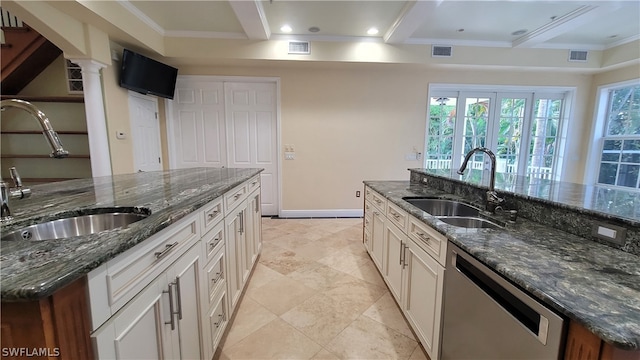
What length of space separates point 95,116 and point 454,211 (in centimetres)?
381

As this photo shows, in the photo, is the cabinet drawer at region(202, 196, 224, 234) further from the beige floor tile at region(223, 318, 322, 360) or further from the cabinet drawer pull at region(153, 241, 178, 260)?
the beige floor tile at region(223, 318, 322, 360)

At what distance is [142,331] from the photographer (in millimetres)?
890

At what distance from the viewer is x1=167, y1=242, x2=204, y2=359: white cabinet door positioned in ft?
3.65

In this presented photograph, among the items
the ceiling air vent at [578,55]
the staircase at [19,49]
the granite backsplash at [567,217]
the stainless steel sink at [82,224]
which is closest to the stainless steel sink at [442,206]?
the granite backsplash at [567,217]

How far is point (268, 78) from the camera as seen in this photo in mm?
4211

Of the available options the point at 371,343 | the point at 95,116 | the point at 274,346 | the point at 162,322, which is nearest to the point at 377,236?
the point at 371,343

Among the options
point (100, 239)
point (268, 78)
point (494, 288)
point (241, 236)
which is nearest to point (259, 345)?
point (241, 236)

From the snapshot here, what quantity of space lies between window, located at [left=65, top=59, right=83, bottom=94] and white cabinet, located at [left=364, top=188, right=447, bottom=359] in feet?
14.8

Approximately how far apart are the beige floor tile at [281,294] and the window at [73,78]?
3.99 m

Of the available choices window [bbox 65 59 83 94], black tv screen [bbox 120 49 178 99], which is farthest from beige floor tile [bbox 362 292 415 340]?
window [bbox 65 59 83 94]

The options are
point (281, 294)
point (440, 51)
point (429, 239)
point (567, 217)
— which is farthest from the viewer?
point (440, 51)

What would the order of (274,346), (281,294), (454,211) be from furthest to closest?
(281,294) < (454,211) < (274,346)

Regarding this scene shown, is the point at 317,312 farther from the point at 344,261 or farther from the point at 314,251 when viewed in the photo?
the point at 314,251

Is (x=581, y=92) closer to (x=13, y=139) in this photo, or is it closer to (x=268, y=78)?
(x=268, y=78)
